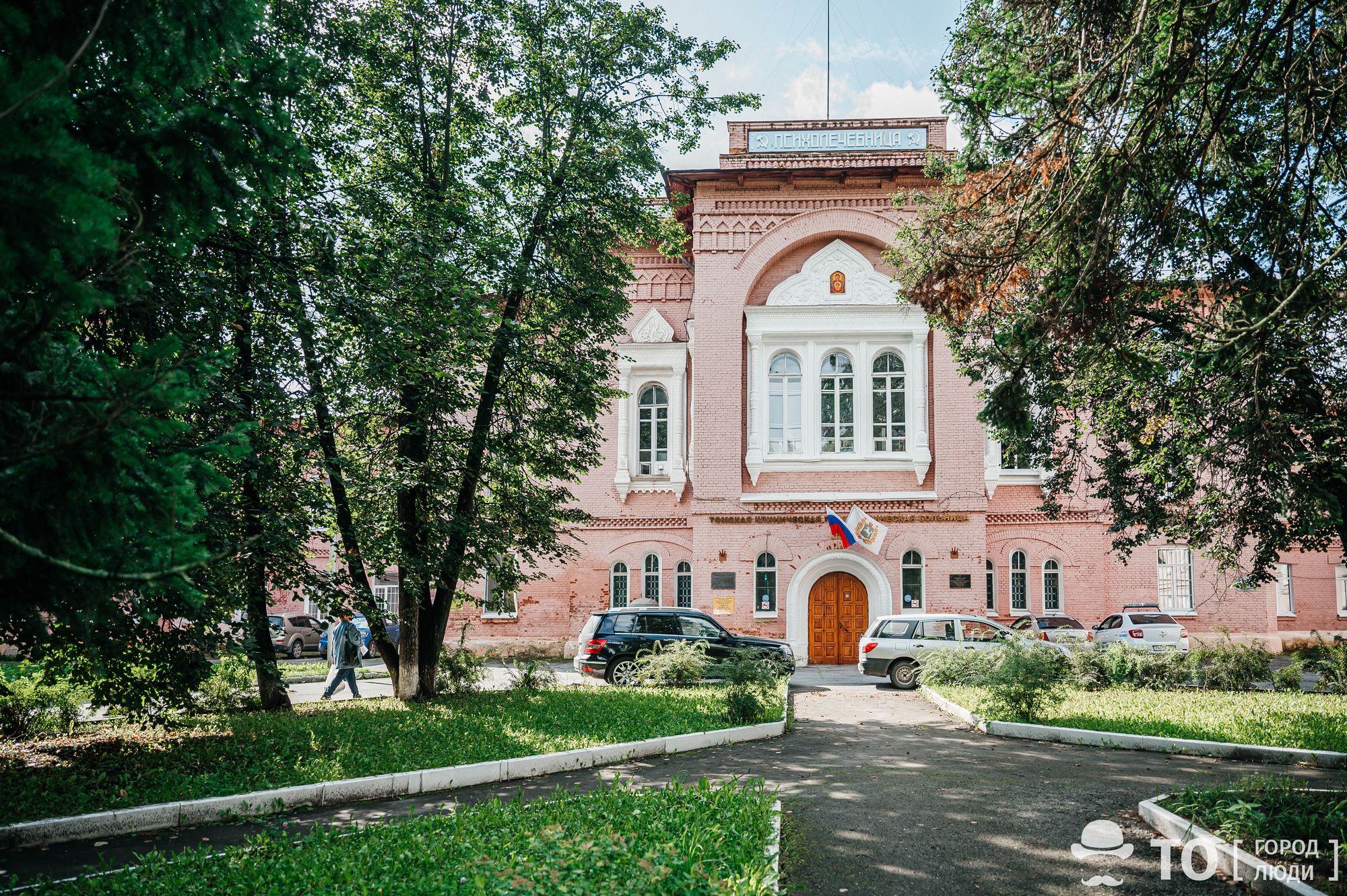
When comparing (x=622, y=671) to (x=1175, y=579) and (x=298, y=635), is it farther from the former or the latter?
(x=1175, y=579)

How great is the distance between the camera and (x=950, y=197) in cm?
890

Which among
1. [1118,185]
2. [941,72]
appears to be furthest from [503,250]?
[1118,185]

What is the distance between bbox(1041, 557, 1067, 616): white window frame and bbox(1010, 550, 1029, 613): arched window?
47cm

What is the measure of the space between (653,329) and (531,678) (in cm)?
1340

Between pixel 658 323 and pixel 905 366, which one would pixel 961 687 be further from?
pixel 658 323

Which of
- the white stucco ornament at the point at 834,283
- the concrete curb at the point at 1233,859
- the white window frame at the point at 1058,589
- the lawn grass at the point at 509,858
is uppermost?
the white stucco ornament at the point at 834,283

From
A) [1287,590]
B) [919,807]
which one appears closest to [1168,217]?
[919,807]

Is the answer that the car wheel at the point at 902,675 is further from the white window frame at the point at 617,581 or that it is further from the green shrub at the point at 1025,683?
the white window frame at the point at 617,581

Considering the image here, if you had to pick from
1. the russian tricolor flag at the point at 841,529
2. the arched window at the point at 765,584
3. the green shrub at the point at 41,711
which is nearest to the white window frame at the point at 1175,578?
the russian tricolor flag at the point at 841,529

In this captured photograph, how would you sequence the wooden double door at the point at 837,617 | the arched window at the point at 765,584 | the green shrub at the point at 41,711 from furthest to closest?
1. the wooden double door at the point at 837,617
2. the arched window at the point at 765,584
3. the green shrub at the point at 41,711

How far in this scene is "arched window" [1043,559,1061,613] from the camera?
24219 mm

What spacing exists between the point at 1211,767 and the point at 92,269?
10.8 metres

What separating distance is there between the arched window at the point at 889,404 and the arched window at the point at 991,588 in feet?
15.0

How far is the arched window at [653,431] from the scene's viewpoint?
2531cm
